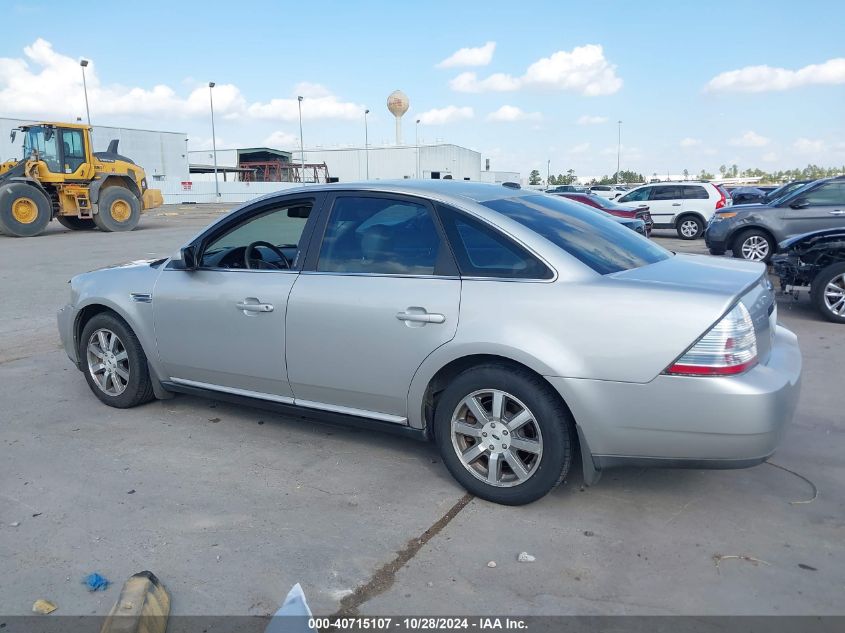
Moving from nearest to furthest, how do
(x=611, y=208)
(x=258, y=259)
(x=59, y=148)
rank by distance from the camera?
(x=258, y=259)
(x=611, y=208)
(x=59, y=148)

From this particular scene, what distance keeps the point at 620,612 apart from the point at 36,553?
257cm

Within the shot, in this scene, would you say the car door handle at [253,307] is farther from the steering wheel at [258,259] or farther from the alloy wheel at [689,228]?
the alloy wheel at [689,228]

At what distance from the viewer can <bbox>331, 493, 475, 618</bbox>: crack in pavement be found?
9.25 feet

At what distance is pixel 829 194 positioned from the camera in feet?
39.8

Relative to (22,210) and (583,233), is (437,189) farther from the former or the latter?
(22,210)

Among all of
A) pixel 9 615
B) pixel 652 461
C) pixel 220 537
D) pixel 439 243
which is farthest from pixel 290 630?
pixel 439 243

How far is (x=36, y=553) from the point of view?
127 inches

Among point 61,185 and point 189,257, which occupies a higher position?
point 61,185

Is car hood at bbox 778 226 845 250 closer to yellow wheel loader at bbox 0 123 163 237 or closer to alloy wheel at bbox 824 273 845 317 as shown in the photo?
alloy wheel at bbox 824 273 845 317

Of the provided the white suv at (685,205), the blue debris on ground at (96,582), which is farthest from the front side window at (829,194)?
the blue debris on ground at (96,582)

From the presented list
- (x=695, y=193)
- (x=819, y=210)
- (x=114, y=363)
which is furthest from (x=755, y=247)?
(x=114, y=363)

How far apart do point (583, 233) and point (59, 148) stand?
20.6 metres

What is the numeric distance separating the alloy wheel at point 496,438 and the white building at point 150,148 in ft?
173

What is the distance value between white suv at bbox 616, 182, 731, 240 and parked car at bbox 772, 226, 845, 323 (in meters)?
12.0
